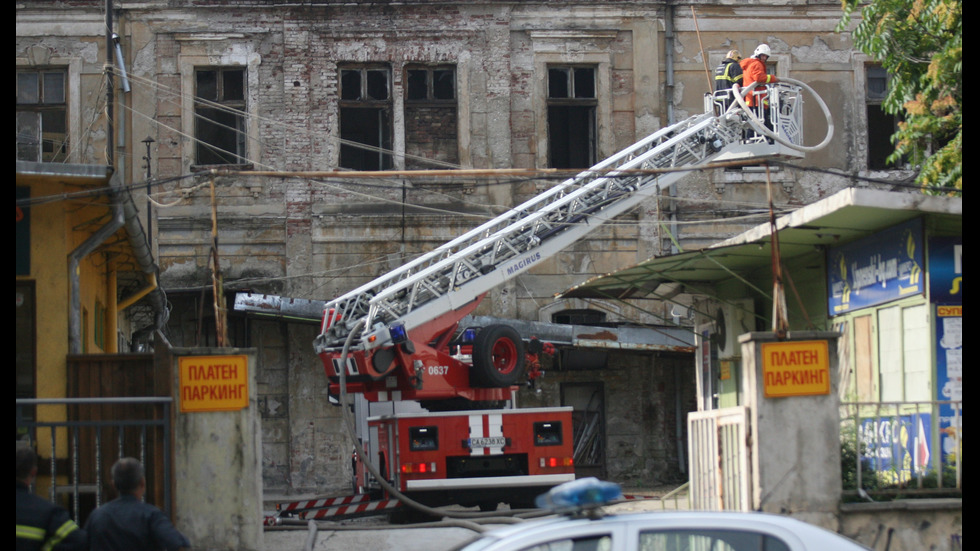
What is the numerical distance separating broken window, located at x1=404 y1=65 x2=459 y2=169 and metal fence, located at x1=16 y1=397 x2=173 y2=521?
12.5m

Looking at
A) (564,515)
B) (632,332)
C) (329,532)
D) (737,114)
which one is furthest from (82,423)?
(632,332)

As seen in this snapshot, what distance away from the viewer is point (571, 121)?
23.2 metres

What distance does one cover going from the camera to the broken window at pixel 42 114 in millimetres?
22078

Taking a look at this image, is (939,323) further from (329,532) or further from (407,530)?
(329,532)

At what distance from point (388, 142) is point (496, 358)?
789 centimetres

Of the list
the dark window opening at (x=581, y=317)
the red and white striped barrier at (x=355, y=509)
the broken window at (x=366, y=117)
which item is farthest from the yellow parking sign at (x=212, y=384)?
the dark window opening at (x=581, y=317)

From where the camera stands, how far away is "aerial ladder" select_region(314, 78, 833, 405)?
1518 centimetres

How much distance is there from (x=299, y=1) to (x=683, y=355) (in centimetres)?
1023

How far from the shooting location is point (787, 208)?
75.1ft

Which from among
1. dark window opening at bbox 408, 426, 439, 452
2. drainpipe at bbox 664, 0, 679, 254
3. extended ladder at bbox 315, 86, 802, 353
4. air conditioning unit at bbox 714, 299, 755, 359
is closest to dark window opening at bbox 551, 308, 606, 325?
drainpipe at bbox 664, 0, 679, 254

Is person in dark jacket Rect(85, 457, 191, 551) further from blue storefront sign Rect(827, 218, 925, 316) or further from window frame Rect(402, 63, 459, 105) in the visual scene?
window frame Rect(402, 63, 459, 105)

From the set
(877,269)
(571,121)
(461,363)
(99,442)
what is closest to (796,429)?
(877,269)

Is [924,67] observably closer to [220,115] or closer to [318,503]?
[318,503]

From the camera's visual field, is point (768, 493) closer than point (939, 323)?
Yes
